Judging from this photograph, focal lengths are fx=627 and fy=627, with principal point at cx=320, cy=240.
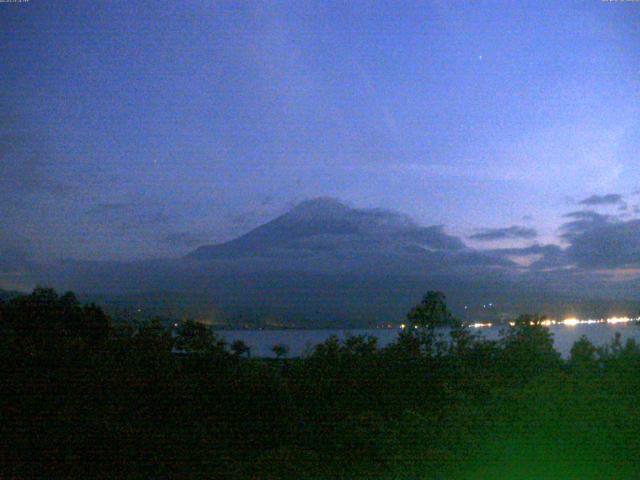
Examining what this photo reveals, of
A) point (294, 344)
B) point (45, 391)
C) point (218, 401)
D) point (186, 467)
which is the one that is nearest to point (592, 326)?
point (294, 344)

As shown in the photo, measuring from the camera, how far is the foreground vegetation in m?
5.62

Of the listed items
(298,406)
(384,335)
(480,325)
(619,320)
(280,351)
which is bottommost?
(298,406)

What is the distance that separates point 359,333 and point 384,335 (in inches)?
19.1

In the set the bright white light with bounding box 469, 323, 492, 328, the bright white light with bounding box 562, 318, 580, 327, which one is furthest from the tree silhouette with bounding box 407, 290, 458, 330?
the bright white light with bounding box 562, 318, 580, 327

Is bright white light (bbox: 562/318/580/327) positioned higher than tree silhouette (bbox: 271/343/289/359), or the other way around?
bright white light (bbox: 562/318/580/327)

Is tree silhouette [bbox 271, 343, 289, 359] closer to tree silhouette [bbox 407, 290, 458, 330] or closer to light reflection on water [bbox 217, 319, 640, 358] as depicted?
light reflection on water [bbox 217, 319, 640, 358]

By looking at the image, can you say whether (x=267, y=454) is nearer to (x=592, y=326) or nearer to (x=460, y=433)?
(x=460, y=433)

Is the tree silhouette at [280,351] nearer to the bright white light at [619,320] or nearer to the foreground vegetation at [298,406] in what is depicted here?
the foreground vegetation at [298,406]

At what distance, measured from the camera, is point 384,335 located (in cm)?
911

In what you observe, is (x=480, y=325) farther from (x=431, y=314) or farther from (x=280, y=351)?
(x=280, y=351)

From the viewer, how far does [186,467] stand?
20.6 feet

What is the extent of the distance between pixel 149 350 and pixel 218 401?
109 cm

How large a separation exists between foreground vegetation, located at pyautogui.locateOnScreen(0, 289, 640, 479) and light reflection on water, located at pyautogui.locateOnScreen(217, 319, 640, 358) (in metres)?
0.22

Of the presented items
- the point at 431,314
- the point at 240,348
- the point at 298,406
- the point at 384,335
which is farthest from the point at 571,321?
the point at 240,348
